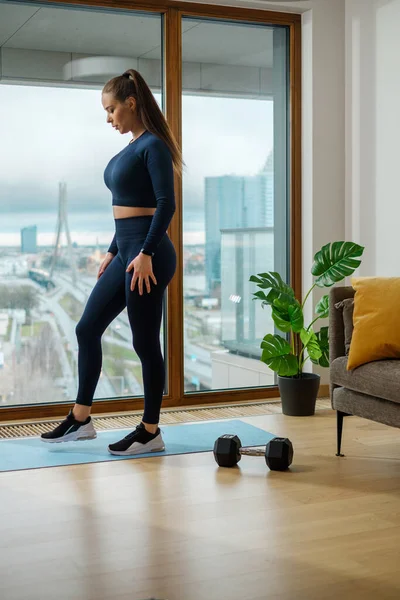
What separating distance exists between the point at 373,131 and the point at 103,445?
8.10ft

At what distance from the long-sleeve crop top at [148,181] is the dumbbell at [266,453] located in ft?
2.79

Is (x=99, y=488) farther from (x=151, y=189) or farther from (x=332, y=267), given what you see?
(x=332, y=267)

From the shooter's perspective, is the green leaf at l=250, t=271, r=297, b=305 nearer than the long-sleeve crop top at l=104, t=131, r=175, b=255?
No

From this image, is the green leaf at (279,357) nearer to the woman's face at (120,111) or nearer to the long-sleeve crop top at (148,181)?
the long-sleeve crop top at (148,181)

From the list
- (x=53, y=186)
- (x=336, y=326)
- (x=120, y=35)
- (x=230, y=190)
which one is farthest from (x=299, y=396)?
(x=120, y=35)

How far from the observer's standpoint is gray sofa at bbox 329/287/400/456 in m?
3.29

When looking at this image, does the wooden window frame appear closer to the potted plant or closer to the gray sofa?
the potted plant

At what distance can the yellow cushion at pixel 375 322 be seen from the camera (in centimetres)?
347

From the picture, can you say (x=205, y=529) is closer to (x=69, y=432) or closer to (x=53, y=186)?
(x=69, y=432)

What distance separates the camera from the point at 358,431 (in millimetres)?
4180

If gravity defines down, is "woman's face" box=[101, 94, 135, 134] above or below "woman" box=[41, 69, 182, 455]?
above

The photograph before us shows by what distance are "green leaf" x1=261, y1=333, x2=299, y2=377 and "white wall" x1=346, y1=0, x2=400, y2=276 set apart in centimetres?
79

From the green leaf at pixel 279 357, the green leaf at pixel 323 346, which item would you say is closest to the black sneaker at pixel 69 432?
the green leaf at pixel 279 357

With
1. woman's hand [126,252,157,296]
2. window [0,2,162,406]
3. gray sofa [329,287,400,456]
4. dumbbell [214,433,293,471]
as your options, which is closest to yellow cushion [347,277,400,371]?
gray sofa [329,287,400,456]
